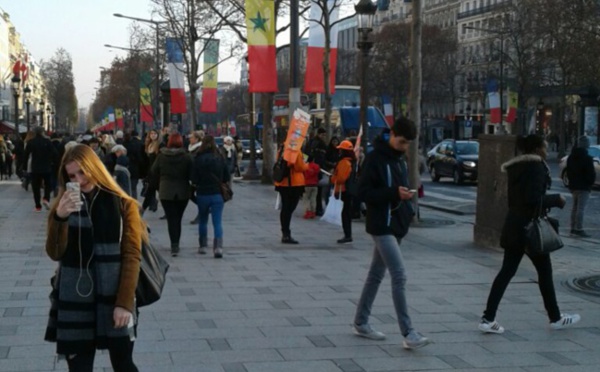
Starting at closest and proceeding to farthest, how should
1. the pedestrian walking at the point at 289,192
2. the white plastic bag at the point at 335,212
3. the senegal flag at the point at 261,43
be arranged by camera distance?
1. the pedestrian walking at the point at 289,192
2. the white plastic bag at the point at 335,212
3. the senegal flag at the point at 261,43

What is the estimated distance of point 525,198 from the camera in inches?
317

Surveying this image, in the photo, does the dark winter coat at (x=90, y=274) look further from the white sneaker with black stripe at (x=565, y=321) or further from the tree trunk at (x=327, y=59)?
the tree trunk at (x=327, y=59)

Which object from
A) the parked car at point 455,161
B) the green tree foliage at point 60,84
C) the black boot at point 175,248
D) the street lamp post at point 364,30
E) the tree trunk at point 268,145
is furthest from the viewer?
the green tree foliage at point 60,84

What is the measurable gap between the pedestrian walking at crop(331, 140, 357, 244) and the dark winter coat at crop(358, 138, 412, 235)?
6917 millimetres

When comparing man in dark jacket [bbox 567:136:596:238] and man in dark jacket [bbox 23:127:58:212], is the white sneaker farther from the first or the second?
man in dark jacket [bbox 23:127:58:212]

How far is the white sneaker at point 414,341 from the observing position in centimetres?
723

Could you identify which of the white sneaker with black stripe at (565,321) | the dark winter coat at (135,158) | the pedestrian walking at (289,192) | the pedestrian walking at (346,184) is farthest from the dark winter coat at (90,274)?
the dark winter coat at (135,158)

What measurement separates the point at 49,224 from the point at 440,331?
4.25 m

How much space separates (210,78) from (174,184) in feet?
79.4

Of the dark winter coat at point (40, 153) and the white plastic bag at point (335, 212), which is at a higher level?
the dark winter coat at point (40, 153)

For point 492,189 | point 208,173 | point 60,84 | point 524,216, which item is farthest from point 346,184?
point 60,84

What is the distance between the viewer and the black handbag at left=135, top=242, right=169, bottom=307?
487 cm

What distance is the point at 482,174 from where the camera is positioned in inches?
552

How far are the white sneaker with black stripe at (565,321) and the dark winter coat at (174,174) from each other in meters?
6.18
